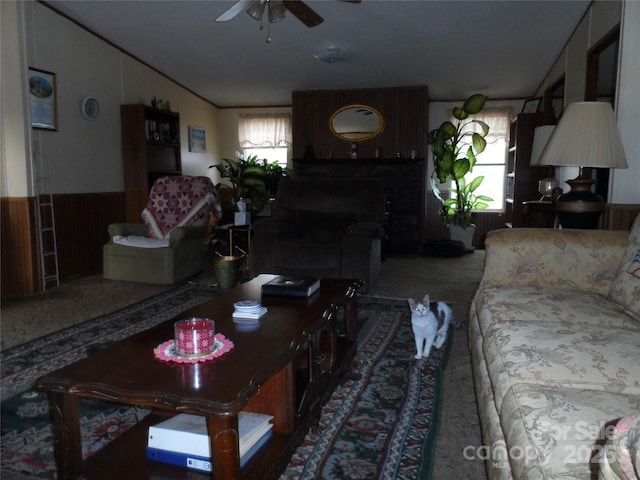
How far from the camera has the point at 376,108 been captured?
250 inches

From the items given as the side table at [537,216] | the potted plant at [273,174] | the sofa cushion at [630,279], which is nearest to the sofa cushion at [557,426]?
the sofa cushion at [630,279]

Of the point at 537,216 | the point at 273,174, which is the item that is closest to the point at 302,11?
the point at 537,216

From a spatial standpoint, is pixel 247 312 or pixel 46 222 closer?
pixel 247 312

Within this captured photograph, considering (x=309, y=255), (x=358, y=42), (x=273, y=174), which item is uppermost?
(x=358, y=42)

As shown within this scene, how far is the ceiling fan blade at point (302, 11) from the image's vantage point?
2.79 metres

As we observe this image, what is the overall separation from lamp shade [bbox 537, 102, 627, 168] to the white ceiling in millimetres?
1937

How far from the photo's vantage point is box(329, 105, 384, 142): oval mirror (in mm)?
6340

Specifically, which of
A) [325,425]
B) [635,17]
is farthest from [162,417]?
[635,17]

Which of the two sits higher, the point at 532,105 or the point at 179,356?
the point at 532,105

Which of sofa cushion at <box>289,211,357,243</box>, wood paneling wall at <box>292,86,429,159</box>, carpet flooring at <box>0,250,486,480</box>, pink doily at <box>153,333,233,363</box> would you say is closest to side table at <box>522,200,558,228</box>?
carpet flooring at <box>0,250,486,480</box>

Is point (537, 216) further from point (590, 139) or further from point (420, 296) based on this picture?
point (590, 139)

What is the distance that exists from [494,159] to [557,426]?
626 centimetres

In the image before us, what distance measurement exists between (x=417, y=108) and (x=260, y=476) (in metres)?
5.70

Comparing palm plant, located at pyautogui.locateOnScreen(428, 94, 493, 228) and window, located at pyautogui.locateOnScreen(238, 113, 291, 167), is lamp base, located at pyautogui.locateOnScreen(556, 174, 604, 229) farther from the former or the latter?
window, located at pyautogui.locateOnScreen(238, 113, 291, 167)
